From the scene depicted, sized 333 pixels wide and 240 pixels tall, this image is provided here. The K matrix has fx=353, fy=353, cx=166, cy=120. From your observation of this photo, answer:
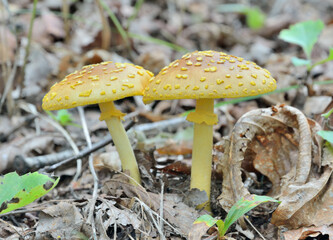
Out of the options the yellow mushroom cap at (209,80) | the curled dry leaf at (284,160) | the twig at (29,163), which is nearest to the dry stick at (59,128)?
the twig at (29,163)

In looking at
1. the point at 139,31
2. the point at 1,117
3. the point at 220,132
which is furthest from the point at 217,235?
the point at 139,31

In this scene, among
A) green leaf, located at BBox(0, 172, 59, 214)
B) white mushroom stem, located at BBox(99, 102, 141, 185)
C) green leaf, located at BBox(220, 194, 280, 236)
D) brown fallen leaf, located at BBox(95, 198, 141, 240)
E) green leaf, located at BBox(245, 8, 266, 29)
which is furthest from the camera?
green leaf, located at BBox(245, 8, 266, 29)

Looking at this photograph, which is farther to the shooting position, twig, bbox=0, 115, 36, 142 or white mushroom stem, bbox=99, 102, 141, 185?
twig, bbox=0, 115, 36, 142

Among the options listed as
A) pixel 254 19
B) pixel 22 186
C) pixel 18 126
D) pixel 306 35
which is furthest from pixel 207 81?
pixel 254 19

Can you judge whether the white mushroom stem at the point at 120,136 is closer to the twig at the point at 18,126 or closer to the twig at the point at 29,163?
the twig at the point at 29,163

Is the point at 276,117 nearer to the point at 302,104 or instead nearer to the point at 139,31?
the point at 302,104

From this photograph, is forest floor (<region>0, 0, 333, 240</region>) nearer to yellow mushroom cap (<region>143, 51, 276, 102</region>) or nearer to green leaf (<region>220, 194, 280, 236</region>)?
green leaf (<region>220, 194, 280, 236</region>)

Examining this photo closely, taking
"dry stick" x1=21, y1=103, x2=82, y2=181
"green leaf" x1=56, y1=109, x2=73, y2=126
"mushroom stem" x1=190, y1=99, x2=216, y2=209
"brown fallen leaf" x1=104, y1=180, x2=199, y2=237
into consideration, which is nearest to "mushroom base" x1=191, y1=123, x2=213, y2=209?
"mushroom stem" x1=190, y1=99, x2=216, y2=209
